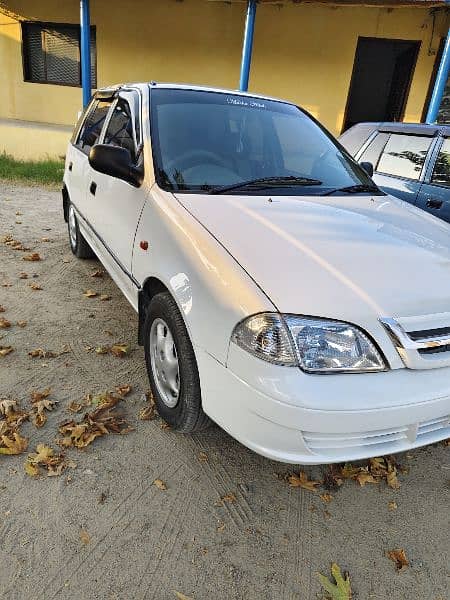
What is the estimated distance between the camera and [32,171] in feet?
32.3

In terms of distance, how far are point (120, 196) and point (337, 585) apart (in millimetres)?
2470

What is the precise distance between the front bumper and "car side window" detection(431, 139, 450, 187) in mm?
3194

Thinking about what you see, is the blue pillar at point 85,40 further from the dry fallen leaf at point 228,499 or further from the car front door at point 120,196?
the dry fallen leaf at point 228,499

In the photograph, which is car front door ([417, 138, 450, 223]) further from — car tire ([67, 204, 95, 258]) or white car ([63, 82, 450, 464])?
car tire ([67, 204, 95, 258])

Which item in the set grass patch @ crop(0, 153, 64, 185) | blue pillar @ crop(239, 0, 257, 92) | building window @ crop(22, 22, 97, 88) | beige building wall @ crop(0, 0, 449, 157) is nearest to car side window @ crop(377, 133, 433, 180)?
blue pillar @ crop(239, 0, 257, 92)

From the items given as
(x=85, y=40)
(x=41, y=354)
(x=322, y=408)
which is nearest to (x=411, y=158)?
(x=322, y=408)

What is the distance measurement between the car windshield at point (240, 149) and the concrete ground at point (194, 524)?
4.67 ft

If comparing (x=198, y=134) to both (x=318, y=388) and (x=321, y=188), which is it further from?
(x=318, y=388)

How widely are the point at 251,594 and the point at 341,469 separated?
861 mm

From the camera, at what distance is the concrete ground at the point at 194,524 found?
1.88 metres

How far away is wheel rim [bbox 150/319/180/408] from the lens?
2525mm

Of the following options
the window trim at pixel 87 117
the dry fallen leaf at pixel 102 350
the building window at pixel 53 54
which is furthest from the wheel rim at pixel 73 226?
the building window at pixel 53 54

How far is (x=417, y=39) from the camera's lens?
30.6ft

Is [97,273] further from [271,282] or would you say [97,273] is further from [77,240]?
[271,282]
